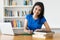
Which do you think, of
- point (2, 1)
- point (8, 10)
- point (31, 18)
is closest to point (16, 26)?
point (8, 10)

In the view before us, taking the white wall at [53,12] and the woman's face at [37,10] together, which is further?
the white wall at [53,12]

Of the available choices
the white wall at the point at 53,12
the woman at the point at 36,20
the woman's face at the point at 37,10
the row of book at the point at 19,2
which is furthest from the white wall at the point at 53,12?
the woman's face at the point at 37,10

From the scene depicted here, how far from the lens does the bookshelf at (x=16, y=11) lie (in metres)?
4.83

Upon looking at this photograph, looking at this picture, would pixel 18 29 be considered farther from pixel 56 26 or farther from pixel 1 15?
pixel 56 26

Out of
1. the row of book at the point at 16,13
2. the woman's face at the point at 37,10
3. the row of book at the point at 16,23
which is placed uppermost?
the woman's face at the point at 37,10

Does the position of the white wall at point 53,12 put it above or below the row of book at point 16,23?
above

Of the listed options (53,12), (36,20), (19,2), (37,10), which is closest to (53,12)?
(53,12)

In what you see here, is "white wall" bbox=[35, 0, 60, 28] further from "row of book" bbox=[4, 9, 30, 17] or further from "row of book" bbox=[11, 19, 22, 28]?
"row of book" bbox=[11, 19, 22, 28]

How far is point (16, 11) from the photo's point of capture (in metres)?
4.89

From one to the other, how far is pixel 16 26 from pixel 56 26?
119 centimetres

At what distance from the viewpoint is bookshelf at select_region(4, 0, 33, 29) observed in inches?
190

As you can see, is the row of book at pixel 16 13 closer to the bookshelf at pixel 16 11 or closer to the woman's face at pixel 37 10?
the bookshelf at pixel 16 11

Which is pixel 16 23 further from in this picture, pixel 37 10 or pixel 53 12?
pixel 37 10

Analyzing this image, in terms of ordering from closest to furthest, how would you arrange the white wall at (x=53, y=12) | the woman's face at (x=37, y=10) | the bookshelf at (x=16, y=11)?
the woman's face at (x=37, y=10), the white wall at (x=53, y=12), the bookshelf at (x=16, y=11)
